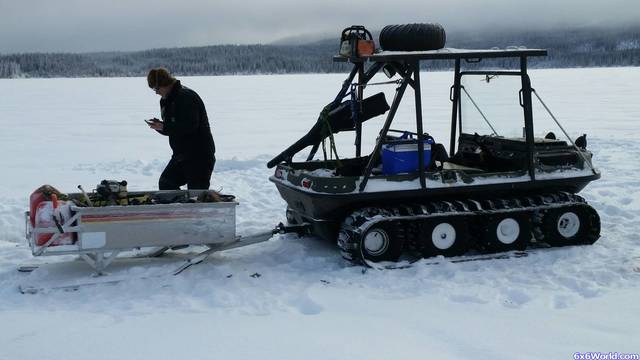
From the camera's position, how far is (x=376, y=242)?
21.8 ft

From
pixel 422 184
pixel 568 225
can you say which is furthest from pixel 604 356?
pixel 568 225

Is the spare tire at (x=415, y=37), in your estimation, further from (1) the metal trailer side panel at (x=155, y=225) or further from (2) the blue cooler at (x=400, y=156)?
(1) the metal trailer side panel at (x=155, y=225)

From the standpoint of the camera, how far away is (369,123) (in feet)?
70.9

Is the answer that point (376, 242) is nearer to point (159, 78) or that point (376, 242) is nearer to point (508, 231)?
point (508, 231)

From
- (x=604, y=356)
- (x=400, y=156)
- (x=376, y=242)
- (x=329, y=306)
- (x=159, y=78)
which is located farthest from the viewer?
(x=159, y=78)

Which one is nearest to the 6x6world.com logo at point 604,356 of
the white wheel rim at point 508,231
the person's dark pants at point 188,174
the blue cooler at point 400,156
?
the white wheel rim at point 508,231

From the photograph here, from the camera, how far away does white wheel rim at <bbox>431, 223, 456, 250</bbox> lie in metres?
6.80

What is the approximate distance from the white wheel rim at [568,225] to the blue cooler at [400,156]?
162 cm

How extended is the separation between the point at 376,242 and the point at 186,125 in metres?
2.11

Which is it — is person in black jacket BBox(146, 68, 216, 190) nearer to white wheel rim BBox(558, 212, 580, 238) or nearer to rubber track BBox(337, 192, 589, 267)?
rubber track BBox(337, 192, 589, 267)

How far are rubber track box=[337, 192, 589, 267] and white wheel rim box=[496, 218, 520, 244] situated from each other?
127 mm

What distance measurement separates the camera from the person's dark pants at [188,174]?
287 inches

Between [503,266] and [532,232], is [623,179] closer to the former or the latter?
[532,232]

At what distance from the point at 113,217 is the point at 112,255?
0.34 metres
